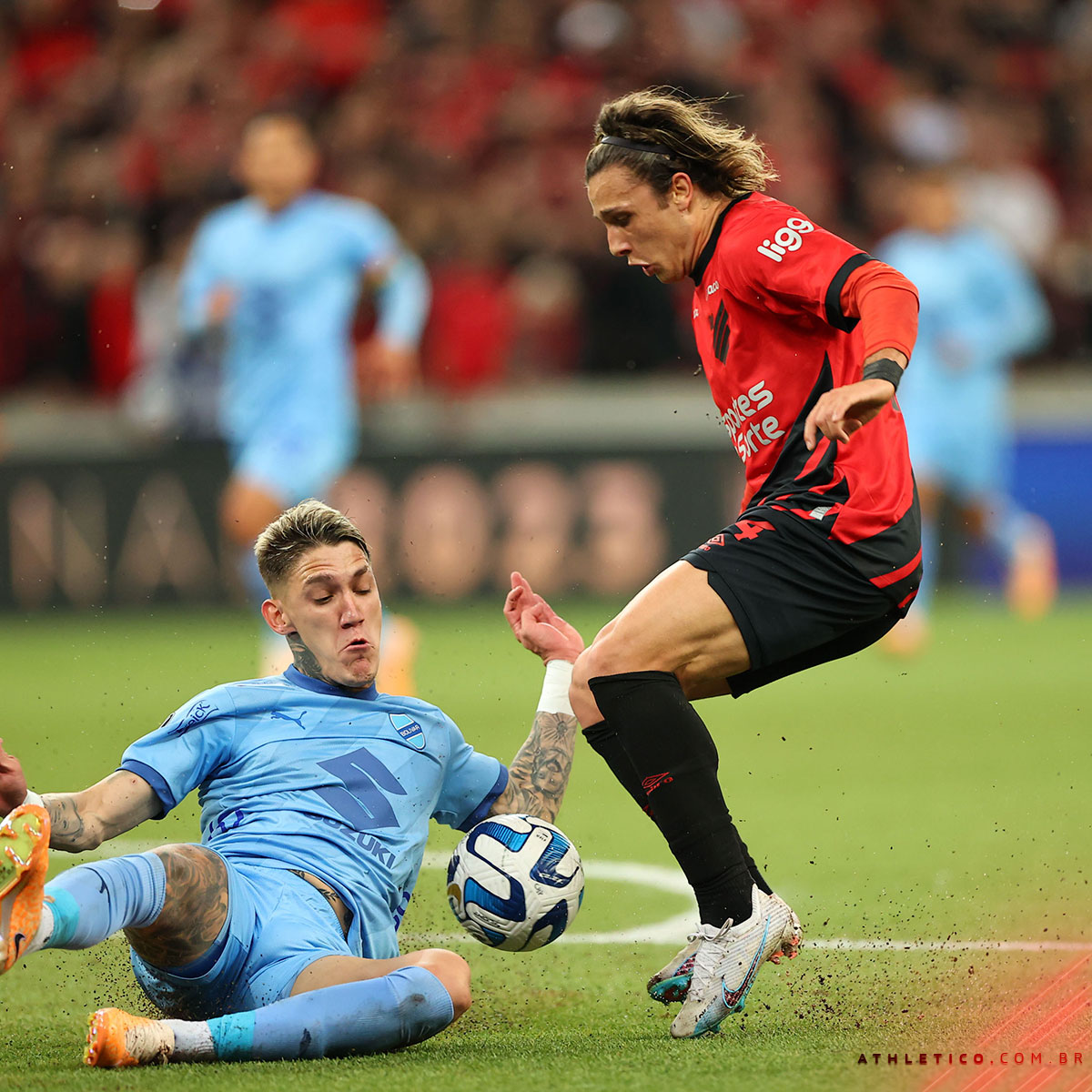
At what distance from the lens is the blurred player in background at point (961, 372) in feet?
36.3

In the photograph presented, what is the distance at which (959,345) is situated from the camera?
11.4m

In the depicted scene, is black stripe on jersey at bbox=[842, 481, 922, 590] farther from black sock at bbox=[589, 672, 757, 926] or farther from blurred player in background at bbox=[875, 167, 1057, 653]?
blurred player in background at bbox=[875, 167, 1057, 653]

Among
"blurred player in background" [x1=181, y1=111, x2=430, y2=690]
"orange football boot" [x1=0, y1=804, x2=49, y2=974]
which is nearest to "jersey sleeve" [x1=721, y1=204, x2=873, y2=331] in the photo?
"orange football boot" [x1=0, y1=804, x2=49, y2=974]

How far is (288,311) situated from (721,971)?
6.06 m

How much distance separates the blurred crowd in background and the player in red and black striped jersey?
8.96 metres

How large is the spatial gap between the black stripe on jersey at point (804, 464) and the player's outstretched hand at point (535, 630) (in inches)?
23.3

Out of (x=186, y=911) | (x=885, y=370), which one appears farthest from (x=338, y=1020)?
(x=885, y=370)

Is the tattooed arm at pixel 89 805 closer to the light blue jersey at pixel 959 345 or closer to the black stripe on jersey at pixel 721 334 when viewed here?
the black stripe on jersey at pixel 721 334

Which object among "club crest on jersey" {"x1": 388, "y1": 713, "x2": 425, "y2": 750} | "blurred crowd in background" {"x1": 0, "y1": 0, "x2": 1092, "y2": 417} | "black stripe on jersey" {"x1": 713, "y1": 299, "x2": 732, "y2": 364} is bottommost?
"club crest on jersey" {"x1": 388, "y1": 713, "x2": 425, "y2": 750}

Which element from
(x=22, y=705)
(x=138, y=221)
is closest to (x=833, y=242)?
(x=22, y=705)

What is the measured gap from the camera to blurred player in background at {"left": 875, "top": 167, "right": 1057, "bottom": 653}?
11.1 m

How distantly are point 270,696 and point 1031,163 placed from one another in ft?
39.7

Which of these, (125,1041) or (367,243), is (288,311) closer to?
(367,243)

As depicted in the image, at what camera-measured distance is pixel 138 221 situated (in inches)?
525
